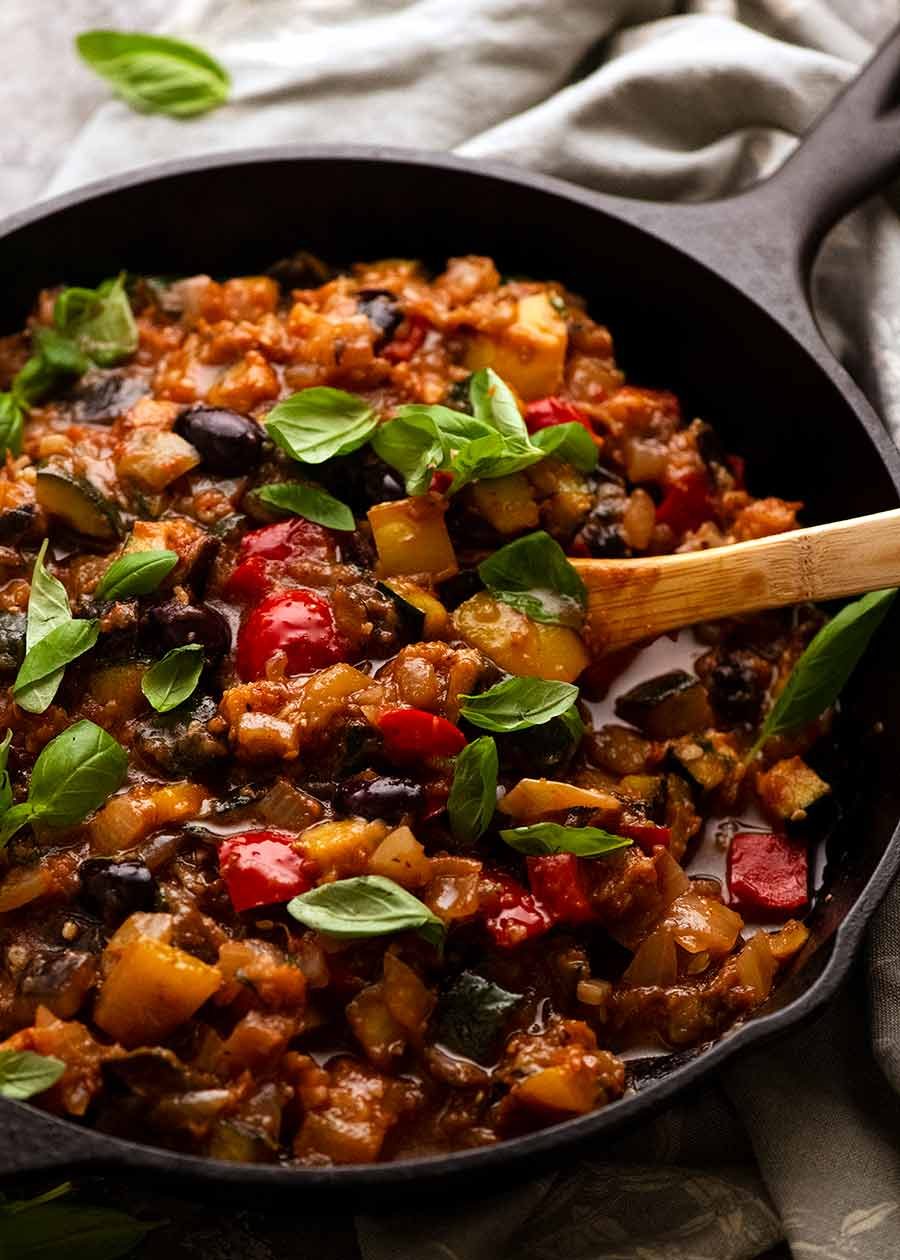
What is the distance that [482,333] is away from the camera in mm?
5113

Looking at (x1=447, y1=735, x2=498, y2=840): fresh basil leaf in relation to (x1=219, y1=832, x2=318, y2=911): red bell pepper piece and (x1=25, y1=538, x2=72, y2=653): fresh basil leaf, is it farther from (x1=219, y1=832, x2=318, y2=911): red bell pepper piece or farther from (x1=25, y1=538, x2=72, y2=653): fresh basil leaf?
(x1=25, y1=538, x2=72, y2=653): fresh basil leaf

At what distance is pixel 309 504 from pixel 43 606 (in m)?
0.85

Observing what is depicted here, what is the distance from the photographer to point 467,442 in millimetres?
4488

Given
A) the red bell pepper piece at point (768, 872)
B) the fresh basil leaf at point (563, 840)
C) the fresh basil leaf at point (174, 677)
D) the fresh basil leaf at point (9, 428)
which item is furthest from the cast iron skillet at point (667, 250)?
A: the fresh basil leaf at point (174, 677)

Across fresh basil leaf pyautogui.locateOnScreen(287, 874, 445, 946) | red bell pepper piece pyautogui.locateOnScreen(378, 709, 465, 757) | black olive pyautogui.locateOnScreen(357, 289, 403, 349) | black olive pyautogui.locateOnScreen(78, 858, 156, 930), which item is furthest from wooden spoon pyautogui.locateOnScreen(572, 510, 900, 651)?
black olive pyautogui.locateOnScreen(78, 858, 156, 930)

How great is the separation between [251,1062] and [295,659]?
1.15 m

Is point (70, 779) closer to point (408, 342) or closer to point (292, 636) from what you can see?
point (292, 636)

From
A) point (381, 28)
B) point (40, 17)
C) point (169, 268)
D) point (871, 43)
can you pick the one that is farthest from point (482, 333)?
point (40, 17)

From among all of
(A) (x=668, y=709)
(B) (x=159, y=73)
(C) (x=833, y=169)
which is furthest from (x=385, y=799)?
(B) (x=159, y=73)

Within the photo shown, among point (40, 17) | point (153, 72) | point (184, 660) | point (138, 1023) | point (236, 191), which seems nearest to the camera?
point (138, 1023)

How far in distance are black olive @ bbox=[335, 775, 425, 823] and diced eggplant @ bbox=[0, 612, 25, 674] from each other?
41.7 inches

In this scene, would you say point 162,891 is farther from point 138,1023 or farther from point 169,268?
point 169,268

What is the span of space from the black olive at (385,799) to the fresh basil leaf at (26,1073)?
3.36ft

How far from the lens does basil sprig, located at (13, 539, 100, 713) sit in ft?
14.0
